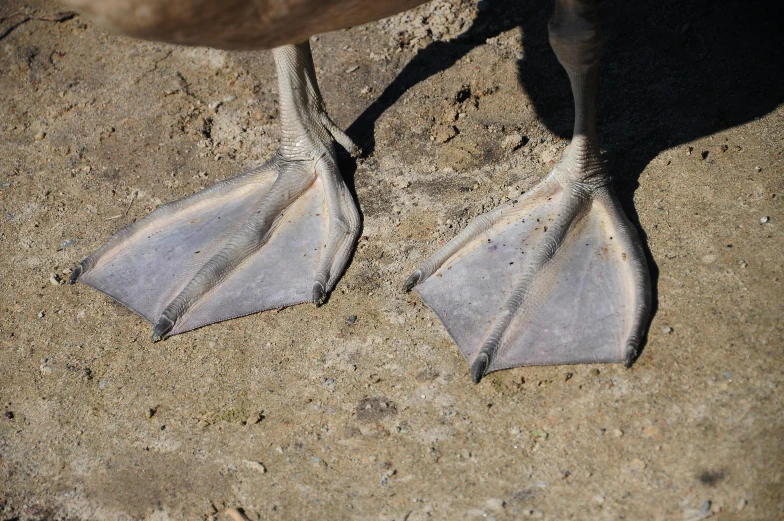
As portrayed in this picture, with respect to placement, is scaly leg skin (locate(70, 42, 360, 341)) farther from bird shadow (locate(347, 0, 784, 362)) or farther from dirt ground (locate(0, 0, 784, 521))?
bird shadow (locate(347, 0, 784, 362))

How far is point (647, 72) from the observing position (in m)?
3.69

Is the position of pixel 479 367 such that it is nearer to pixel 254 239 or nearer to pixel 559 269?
pixel 559 269

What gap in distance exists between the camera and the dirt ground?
8.04 feet

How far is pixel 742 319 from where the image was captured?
8.61 feet

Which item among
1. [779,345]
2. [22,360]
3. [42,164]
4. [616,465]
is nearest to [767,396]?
[779,345]

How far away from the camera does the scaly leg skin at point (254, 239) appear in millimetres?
3119

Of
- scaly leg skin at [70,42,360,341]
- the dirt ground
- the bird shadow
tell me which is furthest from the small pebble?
the bird shadow

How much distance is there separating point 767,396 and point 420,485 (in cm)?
107

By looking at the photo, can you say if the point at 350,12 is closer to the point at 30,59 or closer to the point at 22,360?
the point at 22,360

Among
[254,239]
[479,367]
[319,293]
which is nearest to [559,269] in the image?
[479,367]

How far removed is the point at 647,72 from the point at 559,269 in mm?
1293

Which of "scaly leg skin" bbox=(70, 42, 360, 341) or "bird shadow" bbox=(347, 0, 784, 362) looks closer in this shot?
"scaly leg skin" bbox=(70, 42, 360, 341)

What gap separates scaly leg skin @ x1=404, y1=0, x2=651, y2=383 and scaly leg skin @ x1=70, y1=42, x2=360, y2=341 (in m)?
0.48

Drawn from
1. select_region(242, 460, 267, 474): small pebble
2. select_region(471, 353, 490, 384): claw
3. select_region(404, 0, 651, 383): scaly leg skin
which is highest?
select_region(404, 0, 651, 383): scaly leg skin
